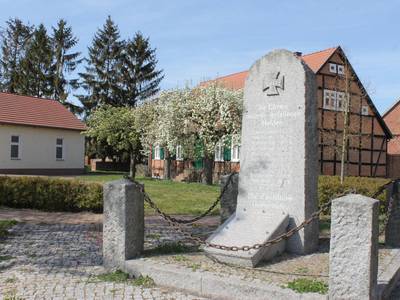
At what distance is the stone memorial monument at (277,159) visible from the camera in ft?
22.1

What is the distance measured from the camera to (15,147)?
99.6ft

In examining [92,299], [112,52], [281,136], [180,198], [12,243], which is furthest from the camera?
[112,52]

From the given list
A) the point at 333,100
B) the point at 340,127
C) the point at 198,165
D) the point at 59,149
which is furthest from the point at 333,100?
the point at 59,149

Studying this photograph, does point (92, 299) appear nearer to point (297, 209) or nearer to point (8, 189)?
point (297, 209)

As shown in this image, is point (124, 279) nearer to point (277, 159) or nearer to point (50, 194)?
point (277, 159)

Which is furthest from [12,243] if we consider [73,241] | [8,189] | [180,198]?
[180,198]

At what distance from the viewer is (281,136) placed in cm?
699

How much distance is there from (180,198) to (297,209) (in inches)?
400

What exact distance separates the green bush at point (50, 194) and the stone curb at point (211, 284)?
7226mm

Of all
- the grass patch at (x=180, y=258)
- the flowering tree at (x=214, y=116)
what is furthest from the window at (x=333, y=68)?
the grass patch at (x=180, y=258)

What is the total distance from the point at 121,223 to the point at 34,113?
28.5m

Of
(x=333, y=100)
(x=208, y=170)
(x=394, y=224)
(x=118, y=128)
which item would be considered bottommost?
(x=394, y=224)

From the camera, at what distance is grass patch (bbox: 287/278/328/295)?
4.94m

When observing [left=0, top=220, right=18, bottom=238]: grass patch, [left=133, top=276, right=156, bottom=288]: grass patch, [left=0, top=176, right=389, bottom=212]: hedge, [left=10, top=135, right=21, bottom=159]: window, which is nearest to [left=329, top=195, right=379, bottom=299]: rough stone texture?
[left=133, top=276, right=156, bottom=288]: grass patch
